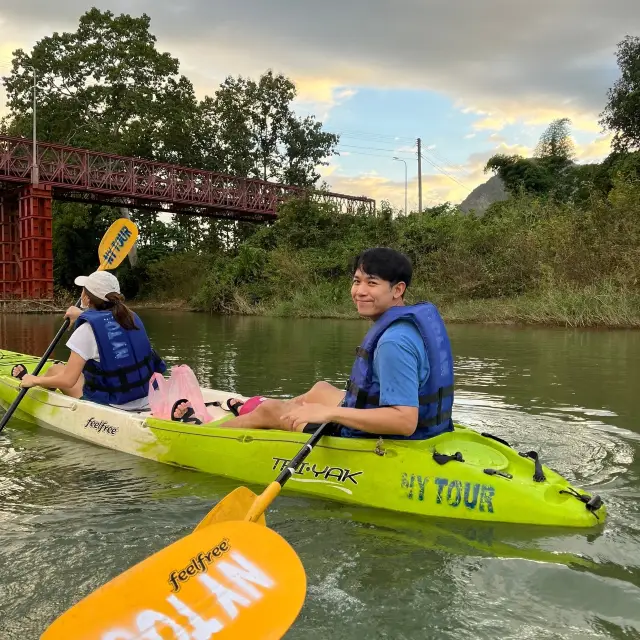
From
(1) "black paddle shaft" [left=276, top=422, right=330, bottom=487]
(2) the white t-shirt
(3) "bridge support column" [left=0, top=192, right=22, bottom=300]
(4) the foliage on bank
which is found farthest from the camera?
(3) "bridge support column" [left=0, top=192, right=22, bottom=300]

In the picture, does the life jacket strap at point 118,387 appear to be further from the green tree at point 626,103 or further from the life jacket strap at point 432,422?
the green tree at point 626,103

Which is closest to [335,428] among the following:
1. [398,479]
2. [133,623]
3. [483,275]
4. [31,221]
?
[398,479]

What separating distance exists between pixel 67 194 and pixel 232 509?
2396 cm

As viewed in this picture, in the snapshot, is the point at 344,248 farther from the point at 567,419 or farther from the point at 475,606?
the point at 475,606

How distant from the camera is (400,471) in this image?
3113 millimetres

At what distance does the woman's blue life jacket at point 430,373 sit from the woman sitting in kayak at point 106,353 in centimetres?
198

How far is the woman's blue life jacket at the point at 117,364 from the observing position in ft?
14.1

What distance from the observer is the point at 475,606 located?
2307 millimetres

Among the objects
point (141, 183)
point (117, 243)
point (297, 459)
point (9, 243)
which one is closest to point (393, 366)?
point (297, 459)

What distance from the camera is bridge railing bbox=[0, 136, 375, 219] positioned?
2209 cm

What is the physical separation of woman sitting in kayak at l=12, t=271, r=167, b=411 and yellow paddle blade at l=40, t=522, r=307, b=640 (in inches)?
90.2

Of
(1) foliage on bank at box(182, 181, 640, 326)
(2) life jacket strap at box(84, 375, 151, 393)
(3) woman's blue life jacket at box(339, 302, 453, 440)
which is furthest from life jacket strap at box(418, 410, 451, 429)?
(1) foliage on bank at box(182, 181, 640, 326)

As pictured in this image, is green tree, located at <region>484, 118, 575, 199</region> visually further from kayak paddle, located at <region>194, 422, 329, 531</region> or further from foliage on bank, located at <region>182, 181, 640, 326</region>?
kayak paddle, located at <region>194, 422, 329, 531</region>

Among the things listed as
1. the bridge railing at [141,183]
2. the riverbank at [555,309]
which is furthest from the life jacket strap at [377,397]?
the bridge railing at [141,183]
